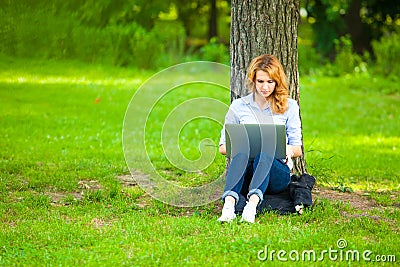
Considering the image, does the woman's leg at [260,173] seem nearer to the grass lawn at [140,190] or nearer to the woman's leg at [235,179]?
the woman's leg at [235,179]

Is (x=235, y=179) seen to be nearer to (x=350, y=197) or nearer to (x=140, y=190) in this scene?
(x=140, y=190)

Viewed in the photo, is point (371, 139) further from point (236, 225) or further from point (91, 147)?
point (236, 225)

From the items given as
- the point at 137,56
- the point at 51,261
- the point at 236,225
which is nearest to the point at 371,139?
the point at 236,225

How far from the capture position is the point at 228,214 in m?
5.01

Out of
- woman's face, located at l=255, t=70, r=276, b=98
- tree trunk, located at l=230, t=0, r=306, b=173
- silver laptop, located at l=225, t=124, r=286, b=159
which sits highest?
tree trunk, located at l=230, t=0, r=306, b=173

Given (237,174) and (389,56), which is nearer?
(237,174)

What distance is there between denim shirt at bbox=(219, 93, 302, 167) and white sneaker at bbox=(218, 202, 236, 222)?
617 mm

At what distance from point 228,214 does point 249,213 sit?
0.53 feet

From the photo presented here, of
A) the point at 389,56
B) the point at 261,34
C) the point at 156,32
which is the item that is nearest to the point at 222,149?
the point at 261,34

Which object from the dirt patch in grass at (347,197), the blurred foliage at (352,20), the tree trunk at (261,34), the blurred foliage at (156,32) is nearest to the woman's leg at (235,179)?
the dirt patch in grass at (347,197)

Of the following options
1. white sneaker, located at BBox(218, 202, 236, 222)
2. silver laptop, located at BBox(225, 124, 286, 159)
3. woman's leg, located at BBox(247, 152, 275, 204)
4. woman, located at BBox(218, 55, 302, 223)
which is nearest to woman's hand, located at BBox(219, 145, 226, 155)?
woman, located at BBox(218, 55, 302, 223)

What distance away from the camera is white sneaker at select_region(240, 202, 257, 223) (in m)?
4.95

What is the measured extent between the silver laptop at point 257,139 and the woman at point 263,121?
54 mm

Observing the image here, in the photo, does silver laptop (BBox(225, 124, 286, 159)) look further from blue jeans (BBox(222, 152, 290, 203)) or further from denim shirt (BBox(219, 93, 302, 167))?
denim shirt (BBox(219, 93, 302, 167))
